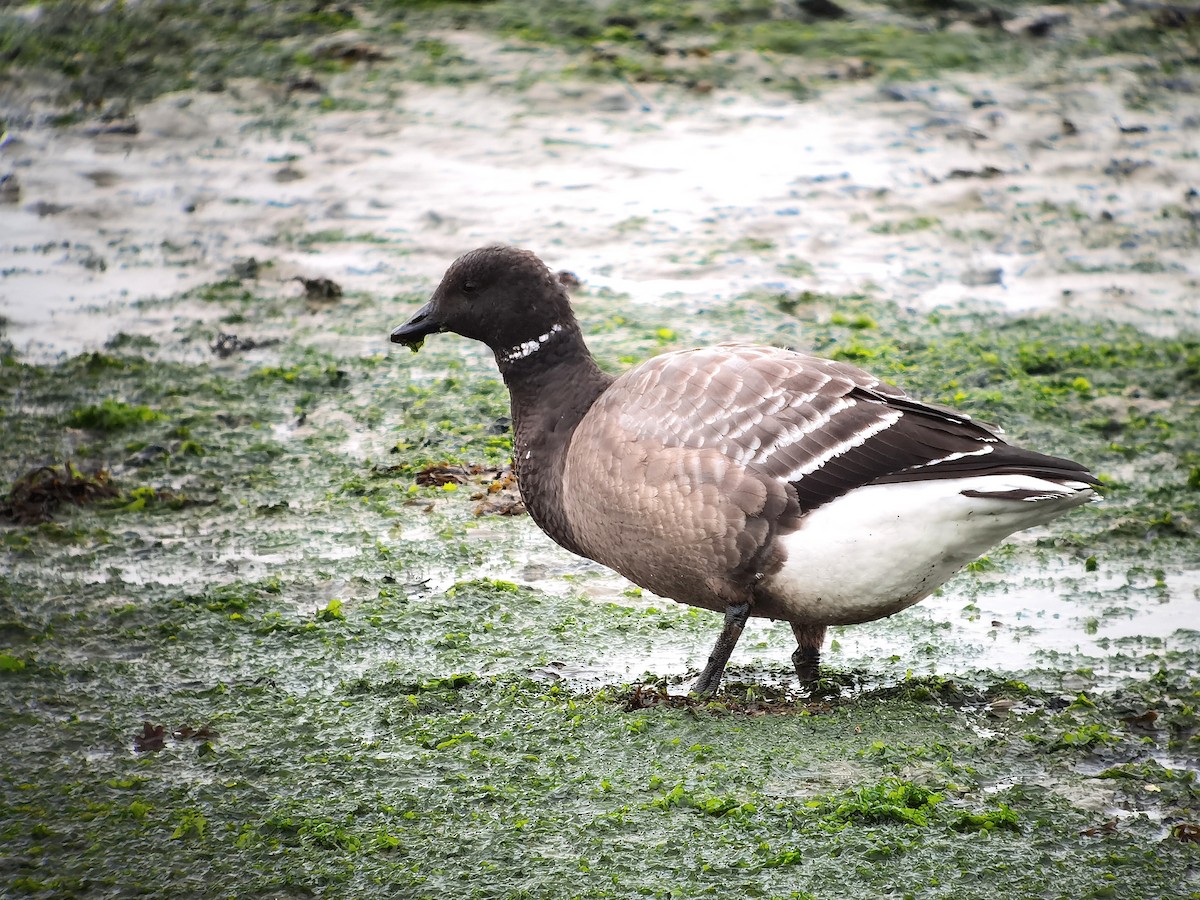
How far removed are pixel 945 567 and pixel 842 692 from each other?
0.79 meters

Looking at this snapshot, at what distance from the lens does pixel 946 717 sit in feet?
18.0

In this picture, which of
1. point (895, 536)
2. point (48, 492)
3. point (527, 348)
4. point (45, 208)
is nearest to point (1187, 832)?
point (895, 536)

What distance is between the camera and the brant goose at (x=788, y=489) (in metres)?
5.29

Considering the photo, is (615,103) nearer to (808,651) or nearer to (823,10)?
(823,10)

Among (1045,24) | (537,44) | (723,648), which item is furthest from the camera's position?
(1045,24)

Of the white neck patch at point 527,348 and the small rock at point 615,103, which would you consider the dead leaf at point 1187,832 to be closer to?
the white neck patch at point 527,348

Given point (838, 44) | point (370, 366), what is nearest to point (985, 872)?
point (370, 366)

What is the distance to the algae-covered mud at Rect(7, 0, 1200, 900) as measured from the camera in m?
4.79

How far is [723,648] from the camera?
18.5 ft

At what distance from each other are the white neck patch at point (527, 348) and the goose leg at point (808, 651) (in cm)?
180

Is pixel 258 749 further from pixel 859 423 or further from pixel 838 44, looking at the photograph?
pixel 838 44

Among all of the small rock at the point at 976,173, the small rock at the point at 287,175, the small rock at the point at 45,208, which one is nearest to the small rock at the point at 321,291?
the small rock at the point at 287,175

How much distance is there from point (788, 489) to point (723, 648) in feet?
2.50

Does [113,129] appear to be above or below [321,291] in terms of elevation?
above
